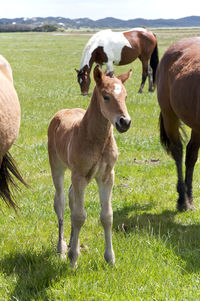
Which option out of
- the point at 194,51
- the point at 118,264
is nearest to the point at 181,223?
the point at 118,264

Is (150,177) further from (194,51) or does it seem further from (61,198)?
(61,198)

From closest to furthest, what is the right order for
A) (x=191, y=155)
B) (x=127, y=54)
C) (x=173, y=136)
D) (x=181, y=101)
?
(x=181, y=101) → (x=191, y=155) → (x=173, y=136) → (x=127, y=54)

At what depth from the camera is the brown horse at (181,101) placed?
4371 mm

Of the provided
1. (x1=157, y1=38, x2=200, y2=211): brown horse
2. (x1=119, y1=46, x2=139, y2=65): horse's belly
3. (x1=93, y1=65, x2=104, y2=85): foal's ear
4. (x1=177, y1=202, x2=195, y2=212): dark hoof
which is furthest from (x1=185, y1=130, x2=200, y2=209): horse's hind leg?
(x1=119, y1=46, x2=139, y2=65): horse's belly

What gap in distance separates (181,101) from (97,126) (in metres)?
1.82

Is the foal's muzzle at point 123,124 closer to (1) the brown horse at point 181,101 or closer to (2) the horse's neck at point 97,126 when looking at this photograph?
(2) the horse's neck at point 97,126

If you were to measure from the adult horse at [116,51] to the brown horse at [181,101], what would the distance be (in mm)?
7373

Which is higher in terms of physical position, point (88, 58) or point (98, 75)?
point (98, 75)

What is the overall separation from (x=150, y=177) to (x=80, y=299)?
310 cm

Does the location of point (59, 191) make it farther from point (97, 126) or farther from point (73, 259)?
point (97, 126)

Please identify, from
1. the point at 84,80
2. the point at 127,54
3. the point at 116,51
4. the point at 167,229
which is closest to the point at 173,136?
the point at 167,229

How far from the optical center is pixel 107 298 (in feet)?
8.95

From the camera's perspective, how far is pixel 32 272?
10.4 ft

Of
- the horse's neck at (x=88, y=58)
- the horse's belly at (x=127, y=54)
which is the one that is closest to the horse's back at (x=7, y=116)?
the horse's neck at (x=88, y=58)
